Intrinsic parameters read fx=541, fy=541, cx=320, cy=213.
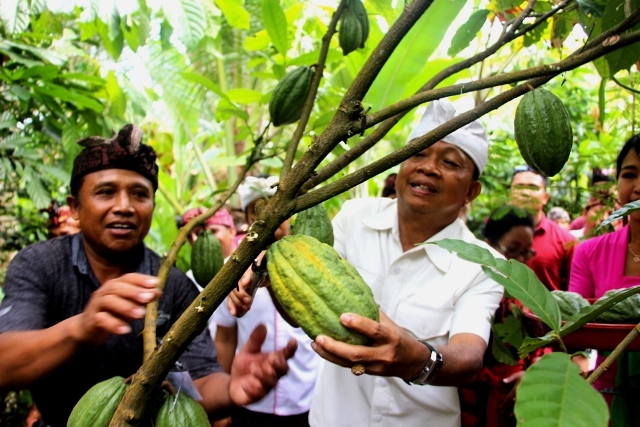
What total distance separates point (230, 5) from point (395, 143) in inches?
113

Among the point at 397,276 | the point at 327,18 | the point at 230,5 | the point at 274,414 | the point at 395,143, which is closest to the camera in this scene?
the point at 397,276

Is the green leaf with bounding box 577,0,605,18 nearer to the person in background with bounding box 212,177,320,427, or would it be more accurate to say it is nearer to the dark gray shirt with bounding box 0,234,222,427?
the dark gray shirt with bounding box 0,234,222,427

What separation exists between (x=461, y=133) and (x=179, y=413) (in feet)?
3.81

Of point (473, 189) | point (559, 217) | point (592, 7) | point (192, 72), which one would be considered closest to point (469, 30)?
point (592, 7)

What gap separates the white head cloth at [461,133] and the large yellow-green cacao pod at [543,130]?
0.68 metres

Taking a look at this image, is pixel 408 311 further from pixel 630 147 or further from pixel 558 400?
pixel 558 400

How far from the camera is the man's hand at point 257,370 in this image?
1.03m

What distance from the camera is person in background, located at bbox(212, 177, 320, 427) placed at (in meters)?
2.35

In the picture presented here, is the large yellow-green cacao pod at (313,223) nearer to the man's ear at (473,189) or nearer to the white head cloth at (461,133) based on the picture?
the white head cloth at (461,133)

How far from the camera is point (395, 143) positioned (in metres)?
4.82

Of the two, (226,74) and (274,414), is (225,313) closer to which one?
(274,414)

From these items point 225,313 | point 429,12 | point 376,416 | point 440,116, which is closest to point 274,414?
point 225,313

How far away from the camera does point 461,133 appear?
1.68m

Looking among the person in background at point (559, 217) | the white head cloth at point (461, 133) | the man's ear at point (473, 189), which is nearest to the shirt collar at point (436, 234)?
the man's ear at point (473, 189)
